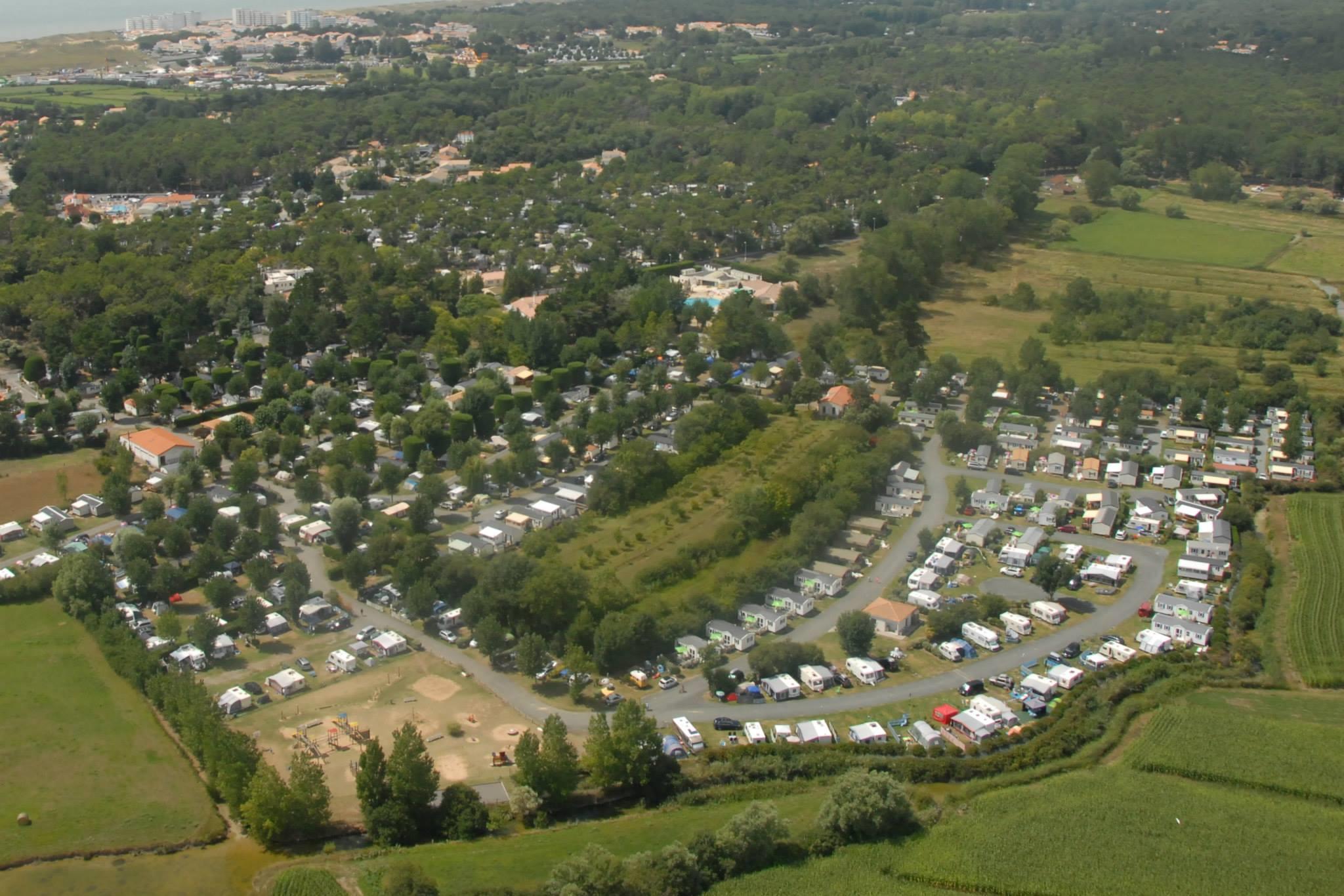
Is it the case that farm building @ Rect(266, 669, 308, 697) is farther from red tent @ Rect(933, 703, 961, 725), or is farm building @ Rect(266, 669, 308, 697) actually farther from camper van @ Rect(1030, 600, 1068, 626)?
camper van @ Rect(1030, 600, 1068, 626)

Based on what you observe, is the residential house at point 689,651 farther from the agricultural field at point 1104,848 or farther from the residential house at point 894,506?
the residential house at point 894,506

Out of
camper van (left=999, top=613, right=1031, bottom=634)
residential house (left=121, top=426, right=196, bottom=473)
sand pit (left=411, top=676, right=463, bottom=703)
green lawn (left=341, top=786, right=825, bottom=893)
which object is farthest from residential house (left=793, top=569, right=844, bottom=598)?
residential house (left=121, top=426, right=196, bottom=473)

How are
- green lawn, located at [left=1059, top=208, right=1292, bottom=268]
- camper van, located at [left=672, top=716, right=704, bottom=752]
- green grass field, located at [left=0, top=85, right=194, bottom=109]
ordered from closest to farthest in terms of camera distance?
camper van, located at [left=672, top=716, right=704, bottom=752]
green lawn, located at [left=1059, top=208, right=1292, bottom=268]
green grass field, located at [left=0, top=85, right=194, bottom=109]

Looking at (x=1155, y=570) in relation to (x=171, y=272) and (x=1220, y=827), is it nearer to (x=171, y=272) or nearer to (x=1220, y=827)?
(x=1220, y=827)

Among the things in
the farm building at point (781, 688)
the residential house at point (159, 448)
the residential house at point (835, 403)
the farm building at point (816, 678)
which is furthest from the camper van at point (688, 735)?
the residential house at point (159, 448)

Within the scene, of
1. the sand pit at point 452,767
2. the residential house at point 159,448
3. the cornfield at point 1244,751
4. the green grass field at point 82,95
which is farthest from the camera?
the green grass field at point 82,95
